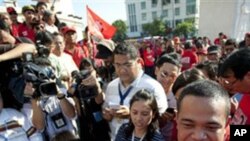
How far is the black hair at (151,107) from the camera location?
8.25ft

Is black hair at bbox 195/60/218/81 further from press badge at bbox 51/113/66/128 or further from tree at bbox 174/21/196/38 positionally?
tree at bbox 174/21/196/38

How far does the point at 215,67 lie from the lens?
134 inches

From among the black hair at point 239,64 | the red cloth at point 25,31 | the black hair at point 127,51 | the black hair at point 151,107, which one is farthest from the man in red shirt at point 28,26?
the black hair at point 239,64

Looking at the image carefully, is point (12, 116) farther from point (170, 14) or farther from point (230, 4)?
point (170, 14)

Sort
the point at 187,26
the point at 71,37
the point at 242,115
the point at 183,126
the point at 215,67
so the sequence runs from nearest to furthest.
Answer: the point at 183,126
the point at 242,115
the point at 215,67
the point at 71,37
the point at 187,26

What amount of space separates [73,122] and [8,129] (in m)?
0.70

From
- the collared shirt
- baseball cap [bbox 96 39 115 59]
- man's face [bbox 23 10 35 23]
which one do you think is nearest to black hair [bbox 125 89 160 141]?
the collared shirt

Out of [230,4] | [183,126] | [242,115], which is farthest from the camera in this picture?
[230,4]

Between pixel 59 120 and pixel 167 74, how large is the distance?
1164 mm

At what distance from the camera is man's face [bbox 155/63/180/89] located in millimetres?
3297

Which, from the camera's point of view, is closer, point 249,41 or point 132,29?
point 249,41

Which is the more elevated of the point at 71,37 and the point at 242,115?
the point at 71,37

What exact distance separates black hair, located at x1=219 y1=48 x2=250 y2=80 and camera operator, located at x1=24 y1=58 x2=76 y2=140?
1108mm

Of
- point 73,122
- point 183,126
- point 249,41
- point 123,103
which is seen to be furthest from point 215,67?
point 249,41
